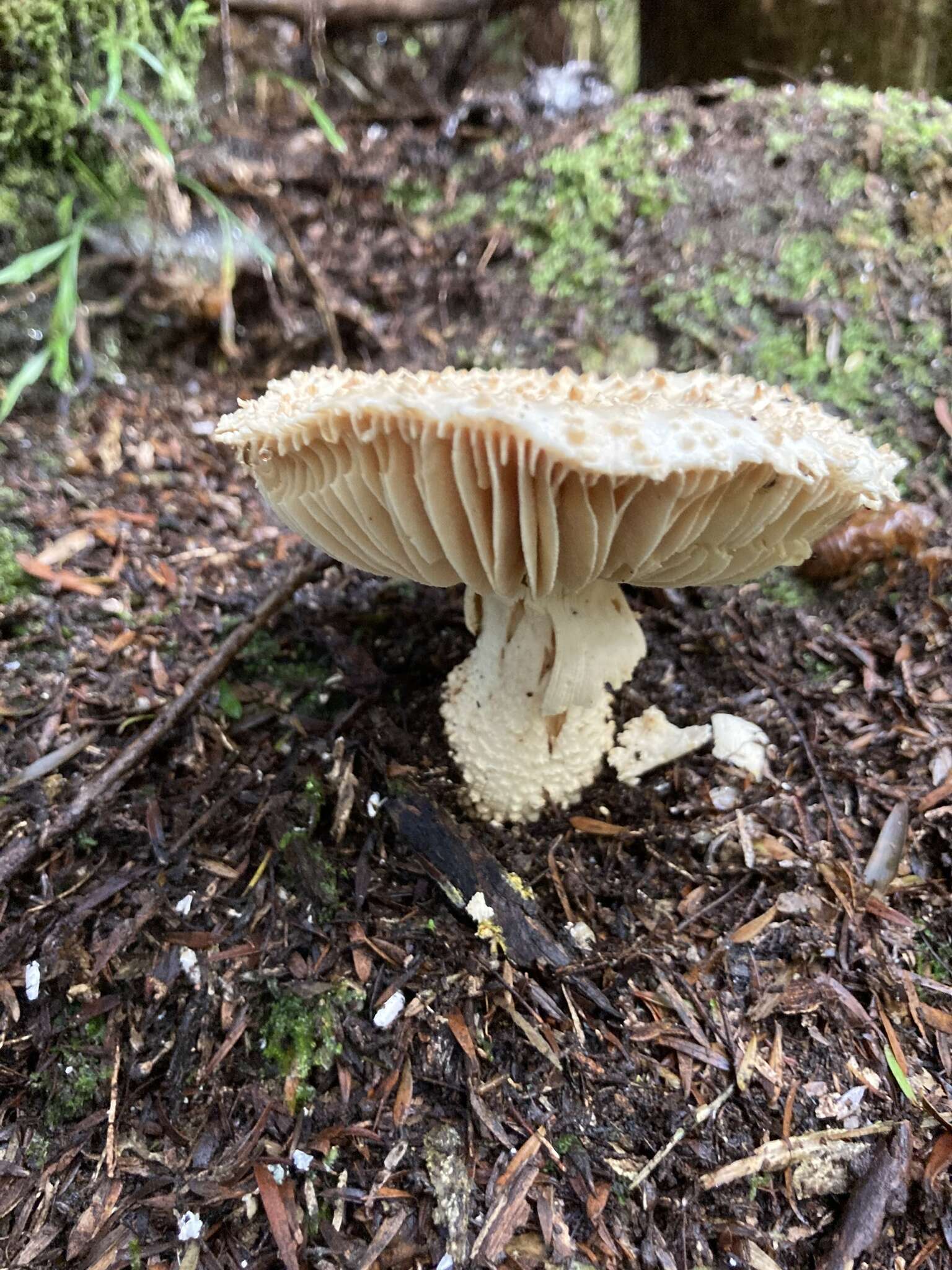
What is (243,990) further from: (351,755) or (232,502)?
(232,502)

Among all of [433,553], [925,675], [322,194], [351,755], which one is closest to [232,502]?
[351,755]

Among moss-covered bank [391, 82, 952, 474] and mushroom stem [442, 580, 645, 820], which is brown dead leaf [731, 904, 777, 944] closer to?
mushroom stem [442, 580, 645, 820]

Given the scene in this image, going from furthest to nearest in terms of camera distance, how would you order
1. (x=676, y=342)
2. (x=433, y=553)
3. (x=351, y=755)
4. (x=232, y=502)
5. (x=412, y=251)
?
(x=412, y=251)
(x=676, y=342)
(x=232, y=502)
(x=351, y=755)
(x=433, y=553)

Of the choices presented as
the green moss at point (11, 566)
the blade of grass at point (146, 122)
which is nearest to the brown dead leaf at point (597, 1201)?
the green moss at point (11, 566)

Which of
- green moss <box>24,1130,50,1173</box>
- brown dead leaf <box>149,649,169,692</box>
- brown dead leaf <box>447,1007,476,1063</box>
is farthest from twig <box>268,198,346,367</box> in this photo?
green moss <box>24,1130,50,1173</box>

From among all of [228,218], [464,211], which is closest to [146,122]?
[228,218]

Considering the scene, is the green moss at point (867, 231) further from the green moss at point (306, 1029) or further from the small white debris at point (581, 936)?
the green moss at point (306, 1029)

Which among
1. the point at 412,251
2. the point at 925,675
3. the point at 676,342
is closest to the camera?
the point at 925,675
